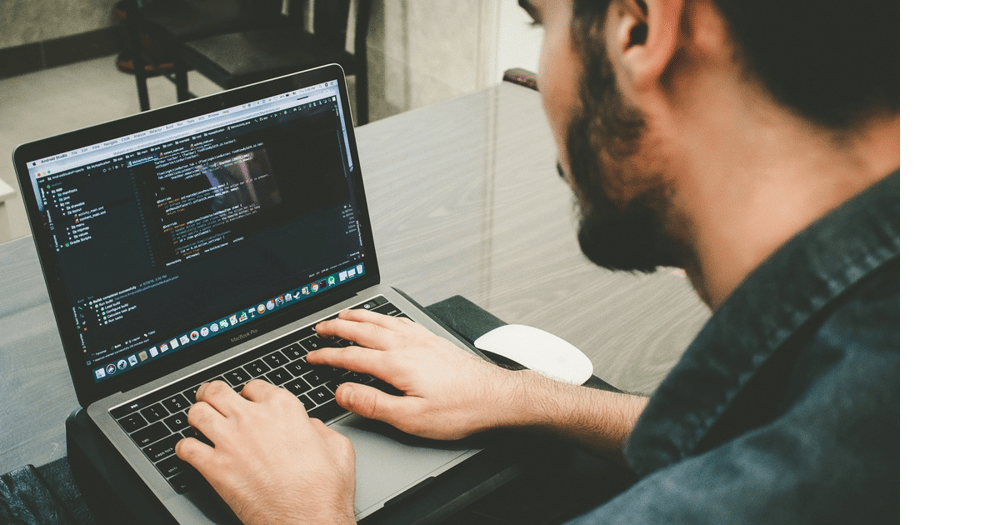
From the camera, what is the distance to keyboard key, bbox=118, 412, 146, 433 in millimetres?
779

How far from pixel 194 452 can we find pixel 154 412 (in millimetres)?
105

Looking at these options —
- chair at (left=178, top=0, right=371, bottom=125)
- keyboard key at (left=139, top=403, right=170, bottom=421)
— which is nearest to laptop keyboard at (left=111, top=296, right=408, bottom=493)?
keyboard key at (left=139, top=403, right=170, bottom=421)

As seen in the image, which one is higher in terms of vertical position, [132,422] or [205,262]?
[205,262]

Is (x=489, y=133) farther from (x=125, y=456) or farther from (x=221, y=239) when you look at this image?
(x=125, y=456)

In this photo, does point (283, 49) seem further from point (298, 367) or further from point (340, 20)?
point (298, 367)

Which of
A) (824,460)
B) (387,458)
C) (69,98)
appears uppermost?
(824,460)

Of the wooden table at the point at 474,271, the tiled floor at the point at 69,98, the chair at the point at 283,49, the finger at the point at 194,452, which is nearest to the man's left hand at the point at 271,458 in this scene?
the finger at the point at 194,452

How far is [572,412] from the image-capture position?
0.83 meters

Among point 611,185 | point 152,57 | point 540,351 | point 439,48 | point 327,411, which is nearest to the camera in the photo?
point 611,185

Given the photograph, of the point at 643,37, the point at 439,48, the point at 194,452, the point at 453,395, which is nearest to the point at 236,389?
the point at 194,452

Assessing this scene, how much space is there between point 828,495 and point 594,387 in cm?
53

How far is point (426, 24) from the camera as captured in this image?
10.5ft

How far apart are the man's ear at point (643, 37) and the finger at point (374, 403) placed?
408mm

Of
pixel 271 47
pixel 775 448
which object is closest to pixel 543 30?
pixel 775 448
